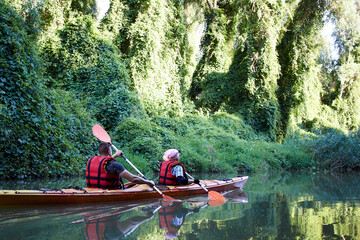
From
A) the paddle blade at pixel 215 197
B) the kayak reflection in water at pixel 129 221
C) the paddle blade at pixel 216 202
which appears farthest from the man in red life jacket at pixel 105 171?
the paddle blade at pixel 215 197

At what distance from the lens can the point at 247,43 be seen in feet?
57.0

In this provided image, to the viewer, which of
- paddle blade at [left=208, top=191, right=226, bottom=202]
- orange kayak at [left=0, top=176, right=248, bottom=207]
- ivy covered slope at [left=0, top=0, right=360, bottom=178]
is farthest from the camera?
ivy covered slope at [left=0, top=0, right=360, bottom=178]

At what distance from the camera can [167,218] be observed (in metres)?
4.30

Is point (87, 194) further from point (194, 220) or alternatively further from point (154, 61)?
point (154, 61)

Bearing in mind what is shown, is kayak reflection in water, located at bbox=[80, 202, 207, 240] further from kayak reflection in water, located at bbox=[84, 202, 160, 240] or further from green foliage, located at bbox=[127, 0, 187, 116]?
green foliage, located at bbox=[127, 0, 187, 116]

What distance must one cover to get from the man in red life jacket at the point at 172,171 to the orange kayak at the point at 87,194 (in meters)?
0.18

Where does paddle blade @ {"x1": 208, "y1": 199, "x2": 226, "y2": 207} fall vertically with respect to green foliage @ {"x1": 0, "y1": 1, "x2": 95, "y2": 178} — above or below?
below

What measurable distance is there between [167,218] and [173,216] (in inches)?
6.3

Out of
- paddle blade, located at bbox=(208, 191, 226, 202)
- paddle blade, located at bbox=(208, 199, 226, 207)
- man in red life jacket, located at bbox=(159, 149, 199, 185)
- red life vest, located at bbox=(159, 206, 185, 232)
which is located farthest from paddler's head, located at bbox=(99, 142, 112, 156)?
paddle blade, located at bbox=(208, 191, 226, 202)

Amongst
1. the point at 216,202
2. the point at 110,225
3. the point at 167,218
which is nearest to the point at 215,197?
the point at 216,202

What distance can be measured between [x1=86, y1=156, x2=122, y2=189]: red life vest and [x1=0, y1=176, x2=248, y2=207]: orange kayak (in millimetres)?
130

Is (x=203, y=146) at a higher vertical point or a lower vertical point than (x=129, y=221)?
higher

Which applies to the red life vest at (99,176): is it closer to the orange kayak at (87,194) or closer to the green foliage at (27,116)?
the orange kayak at (87,194)

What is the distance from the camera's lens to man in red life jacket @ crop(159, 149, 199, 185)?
6.09 m
